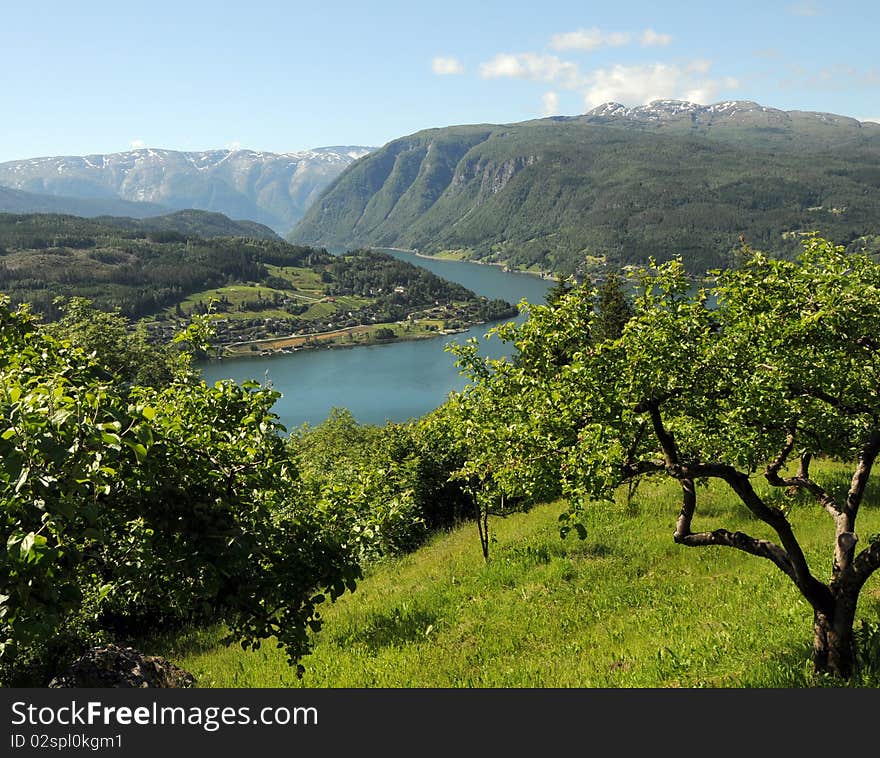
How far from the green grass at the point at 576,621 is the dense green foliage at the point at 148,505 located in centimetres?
516

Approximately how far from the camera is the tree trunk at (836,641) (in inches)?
330

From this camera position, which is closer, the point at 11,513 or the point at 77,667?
the point at 11,513

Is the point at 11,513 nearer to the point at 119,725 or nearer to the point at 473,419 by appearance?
the point at 119,725

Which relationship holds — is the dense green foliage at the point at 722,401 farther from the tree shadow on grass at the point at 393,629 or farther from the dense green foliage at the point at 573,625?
the tree shadow on grass at the point at 393,629

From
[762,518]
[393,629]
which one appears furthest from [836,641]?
[393,629]

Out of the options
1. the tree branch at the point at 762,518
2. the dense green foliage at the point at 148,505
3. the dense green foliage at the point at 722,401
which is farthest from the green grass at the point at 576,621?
the dense green foliage at the point at 148,505

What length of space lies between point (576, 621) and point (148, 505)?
10.3 m

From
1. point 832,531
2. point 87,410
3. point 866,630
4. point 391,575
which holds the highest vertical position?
point 87,410

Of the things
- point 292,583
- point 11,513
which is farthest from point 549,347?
point 11,513

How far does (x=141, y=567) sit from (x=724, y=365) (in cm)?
843

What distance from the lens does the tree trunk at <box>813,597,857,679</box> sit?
838cm

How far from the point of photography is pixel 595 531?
19516mm

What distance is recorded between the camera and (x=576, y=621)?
13.3m

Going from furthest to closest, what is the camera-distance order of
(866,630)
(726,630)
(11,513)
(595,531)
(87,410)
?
(595,531)
(726,630)
(866,630)
(87,410)
(11,513)
